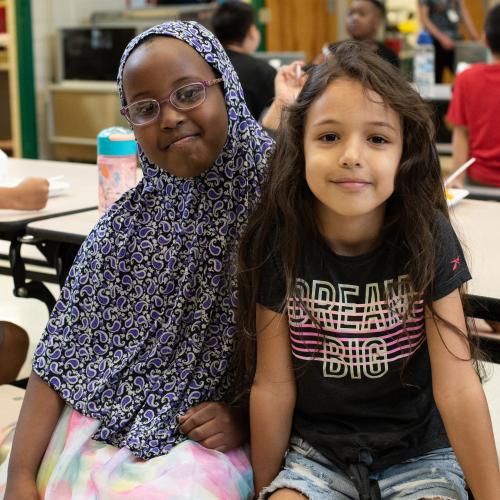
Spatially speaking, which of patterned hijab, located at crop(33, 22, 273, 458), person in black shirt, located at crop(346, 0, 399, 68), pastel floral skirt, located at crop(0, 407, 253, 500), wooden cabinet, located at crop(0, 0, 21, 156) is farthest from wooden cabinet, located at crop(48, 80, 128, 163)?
pastel floral skirt, located at crop(0, 407, 253, 500)

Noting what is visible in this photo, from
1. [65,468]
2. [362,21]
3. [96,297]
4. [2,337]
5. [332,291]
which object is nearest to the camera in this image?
[332,291]

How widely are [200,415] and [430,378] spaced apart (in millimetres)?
378

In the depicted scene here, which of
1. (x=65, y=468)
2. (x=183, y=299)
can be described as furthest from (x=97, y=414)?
(x=183, y=299)

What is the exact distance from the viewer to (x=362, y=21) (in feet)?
18.7

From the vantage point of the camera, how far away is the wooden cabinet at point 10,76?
6.82m

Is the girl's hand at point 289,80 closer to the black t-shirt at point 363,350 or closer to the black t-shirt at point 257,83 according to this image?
the black t-shirt at point 363,350

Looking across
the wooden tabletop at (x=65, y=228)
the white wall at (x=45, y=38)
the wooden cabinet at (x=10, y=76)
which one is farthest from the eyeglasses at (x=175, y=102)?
the white wall at (x=45, y=38)

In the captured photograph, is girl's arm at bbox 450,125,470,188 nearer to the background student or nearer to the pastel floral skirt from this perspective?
the pastel floral skirt

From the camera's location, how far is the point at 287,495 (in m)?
1.30

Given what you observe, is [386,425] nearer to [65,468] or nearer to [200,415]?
[200,415]

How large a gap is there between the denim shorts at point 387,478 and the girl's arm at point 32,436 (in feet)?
1.33

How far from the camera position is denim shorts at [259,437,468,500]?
1.29 meters

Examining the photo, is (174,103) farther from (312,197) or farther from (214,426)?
(214,426)

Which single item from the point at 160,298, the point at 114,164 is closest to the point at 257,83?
the point at 114,164
